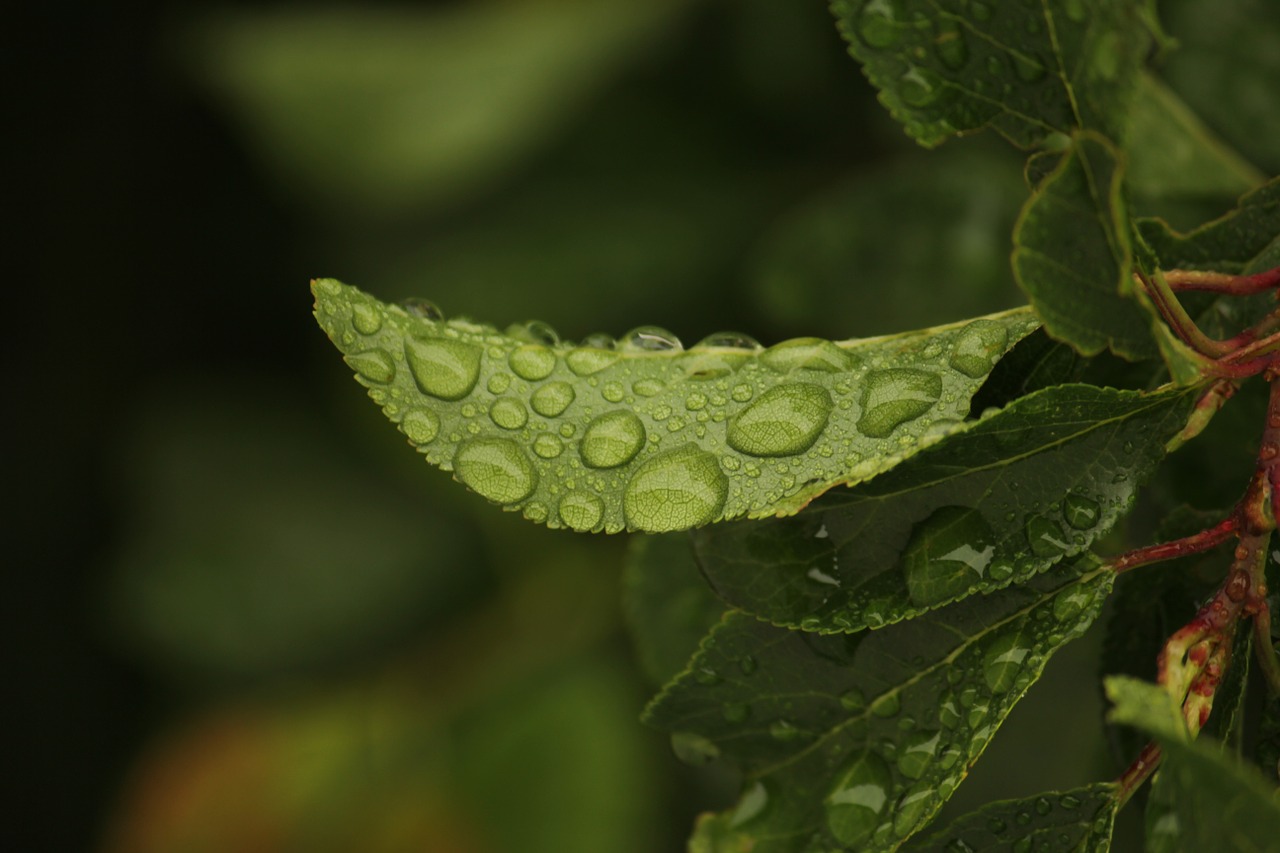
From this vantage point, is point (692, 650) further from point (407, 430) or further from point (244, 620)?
point (244, 620)

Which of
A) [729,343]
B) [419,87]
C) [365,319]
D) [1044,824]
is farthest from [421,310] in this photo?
[419,87]

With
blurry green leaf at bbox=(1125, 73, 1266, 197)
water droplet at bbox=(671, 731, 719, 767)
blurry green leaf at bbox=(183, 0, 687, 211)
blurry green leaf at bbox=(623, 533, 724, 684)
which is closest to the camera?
water droplet at bbox=(671, 731, 719, 767)

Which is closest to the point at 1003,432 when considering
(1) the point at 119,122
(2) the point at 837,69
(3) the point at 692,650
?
(3) the point at 692,650

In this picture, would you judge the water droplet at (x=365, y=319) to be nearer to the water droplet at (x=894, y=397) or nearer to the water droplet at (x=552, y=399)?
the water droplet at (x=552, y=399)

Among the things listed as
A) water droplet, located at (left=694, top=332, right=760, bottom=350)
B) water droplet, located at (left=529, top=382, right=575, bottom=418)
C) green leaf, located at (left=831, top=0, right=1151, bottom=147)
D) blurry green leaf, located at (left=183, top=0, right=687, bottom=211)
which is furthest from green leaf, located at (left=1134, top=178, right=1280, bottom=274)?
blurry green leaf, located at (left=183, top=0, right=687, bottom=211)

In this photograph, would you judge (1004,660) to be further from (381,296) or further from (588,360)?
(381,296)

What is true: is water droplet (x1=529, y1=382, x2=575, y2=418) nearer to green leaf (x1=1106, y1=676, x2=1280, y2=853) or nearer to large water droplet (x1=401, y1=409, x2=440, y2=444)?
large water droplet (x1=401, y1=409, x2=440, y2=444)
